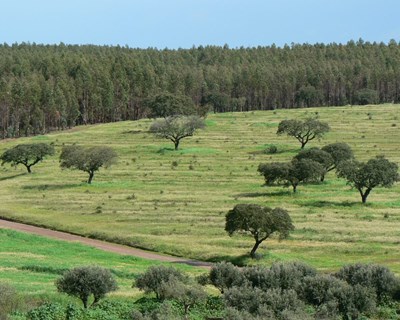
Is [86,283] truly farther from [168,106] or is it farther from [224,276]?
[168,106]

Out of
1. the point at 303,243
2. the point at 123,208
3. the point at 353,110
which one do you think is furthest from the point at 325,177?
the point at 353,110

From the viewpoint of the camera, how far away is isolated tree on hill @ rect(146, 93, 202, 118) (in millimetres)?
166000

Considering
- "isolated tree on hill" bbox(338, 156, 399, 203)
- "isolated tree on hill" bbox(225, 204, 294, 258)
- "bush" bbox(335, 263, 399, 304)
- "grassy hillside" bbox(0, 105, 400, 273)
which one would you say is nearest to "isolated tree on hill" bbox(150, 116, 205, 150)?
"grassy hillside" bbox(0, 105, 400, 273)

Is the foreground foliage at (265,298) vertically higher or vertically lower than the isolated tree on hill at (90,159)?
lower

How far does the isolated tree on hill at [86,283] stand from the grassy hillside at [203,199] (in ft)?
73.6

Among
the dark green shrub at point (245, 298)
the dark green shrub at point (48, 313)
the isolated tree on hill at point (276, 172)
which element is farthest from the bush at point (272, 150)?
the dark green shrub at point (48, 313)

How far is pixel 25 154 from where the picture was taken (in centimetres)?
11850

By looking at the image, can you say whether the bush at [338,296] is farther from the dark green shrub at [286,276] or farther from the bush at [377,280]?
the bush at [377,280]

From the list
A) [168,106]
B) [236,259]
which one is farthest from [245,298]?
[168,106]

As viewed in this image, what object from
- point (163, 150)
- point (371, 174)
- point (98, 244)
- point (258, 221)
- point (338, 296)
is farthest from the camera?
point (163, 150)

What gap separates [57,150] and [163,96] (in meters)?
33.5

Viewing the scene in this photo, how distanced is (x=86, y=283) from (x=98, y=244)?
98.1 ft

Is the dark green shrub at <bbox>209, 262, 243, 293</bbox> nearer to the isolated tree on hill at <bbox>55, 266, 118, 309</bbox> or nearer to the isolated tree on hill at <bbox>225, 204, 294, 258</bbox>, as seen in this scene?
the isolated tree on hill at <bbox>55, 266, 118, 309</bbox>

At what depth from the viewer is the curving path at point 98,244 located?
69500 mm
